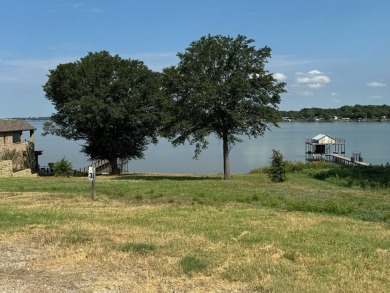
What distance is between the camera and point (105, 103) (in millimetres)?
45844

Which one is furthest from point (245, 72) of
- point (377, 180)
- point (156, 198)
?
point (156, 198)

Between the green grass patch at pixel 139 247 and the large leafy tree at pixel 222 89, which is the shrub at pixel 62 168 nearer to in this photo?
the large leafy tree at pixel 222 89

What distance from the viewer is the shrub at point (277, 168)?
92.0ft

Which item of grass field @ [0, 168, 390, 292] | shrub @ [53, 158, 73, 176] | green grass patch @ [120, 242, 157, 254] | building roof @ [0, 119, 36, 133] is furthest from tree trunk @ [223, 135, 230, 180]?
green grass patch @ [120, 242, 157, 254]

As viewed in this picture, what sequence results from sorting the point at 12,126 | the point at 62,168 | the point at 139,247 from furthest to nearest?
1. the point at 12,126
2. the point at 62,168
3. the point at 139,247

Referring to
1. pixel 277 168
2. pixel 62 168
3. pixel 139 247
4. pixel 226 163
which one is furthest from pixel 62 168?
pixel 139 247

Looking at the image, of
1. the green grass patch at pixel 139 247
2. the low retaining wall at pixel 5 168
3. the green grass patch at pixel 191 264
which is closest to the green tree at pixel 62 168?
the low retaining wall at pixel 5 168

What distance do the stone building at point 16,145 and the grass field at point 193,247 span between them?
35231mm

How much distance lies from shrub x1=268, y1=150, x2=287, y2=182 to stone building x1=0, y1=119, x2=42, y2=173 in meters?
29.7

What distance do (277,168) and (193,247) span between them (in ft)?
66.4

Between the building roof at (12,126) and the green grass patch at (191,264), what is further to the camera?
the building roof at (12,126)

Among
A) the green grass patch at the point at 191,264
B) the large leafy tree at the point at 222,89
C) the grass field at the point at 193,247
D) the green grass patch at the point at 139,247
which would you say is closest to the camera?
the grass field at the point at 193,247

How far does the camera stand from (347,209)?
1455 cm

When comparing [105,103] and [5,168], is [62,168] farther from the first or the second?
[105,103]
